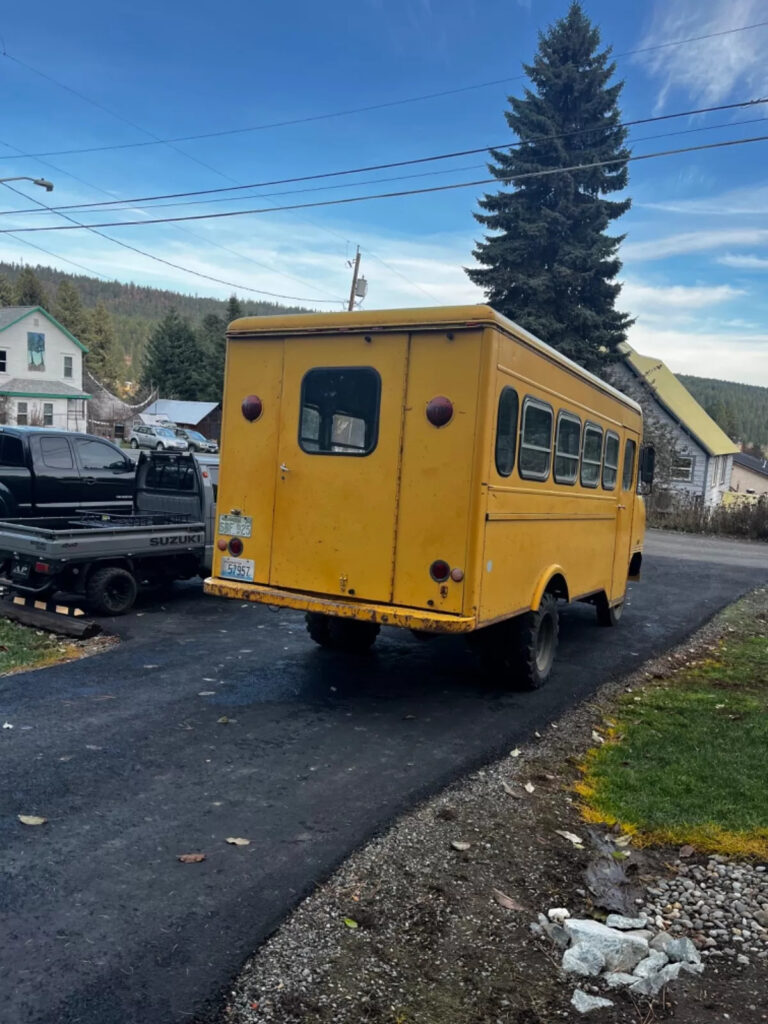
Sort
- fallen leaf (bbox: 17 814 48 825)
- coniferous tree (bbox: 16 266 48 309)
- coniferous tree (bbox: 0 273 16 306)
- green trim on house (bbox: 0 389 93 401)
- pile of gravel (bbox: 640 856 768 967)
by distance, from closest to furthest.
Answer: pile of gravel (bbox: 640 856 768 967) < fallen leaf (bbox: 17 814 48 825) < green trim on house (bbox: 0 389 93 401) < coniferous tree (bbox: 16 266 48 309) < coniferous tree (bbox: 0 273 16 306)

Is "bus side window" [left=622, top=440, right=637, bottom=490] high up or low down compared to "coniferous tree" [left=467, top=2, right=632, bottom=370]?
down

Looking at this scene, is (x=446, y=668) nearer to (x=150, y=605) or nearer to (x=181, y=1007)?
(x=150, y=605)

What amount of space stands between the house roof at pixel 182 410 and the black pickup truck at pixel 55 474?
54.4 metres

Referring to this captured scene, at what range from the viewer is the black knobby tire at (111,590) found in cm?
896

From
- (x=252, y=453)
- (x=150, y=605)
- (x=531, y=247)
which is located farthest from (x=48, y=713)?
(x=531, y=247)

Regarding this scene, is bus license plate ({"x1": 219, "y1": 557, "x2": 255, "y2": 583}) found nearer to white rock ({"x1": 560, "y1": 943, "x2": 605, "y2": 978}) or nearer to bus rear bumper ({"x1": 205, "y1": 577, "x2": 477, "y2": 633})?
bus rear bumper ({"x1": 205, "y1": 577, "x2": 477, "y2": 633})

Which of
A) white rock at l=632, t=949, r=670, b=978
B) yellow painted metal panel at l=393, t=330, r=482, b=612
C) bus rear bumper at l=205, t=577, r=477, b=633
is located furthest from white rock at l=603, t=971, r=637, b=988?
yellow painted metal panel at l=393, t=330, r=482, b=612

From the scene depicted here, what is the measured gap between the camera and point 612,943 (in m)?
3.19

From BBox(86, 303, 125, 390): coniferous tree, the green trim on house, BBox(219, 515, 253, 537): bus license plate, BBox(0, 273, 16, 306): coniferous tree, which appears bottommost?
BBox(219, 515, 253, 537): bus license plate

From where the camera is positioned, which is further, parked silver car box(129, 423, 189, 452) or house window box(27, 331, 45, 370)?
house window box(27, 331, 45, 370)

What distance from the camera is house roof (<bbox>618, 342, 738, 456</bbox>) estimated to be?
38.9 metres

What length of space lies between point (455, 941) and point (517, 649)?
12.6 ft

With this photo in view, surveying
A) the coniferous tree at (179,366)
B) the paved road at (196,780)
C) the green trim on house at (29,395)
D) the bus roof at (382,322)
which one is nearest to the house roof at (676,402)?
the paved road at (196,780)

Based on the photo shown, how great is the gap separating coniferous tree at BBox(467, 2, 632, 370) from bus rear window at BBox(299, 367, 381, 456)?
66.9ft
